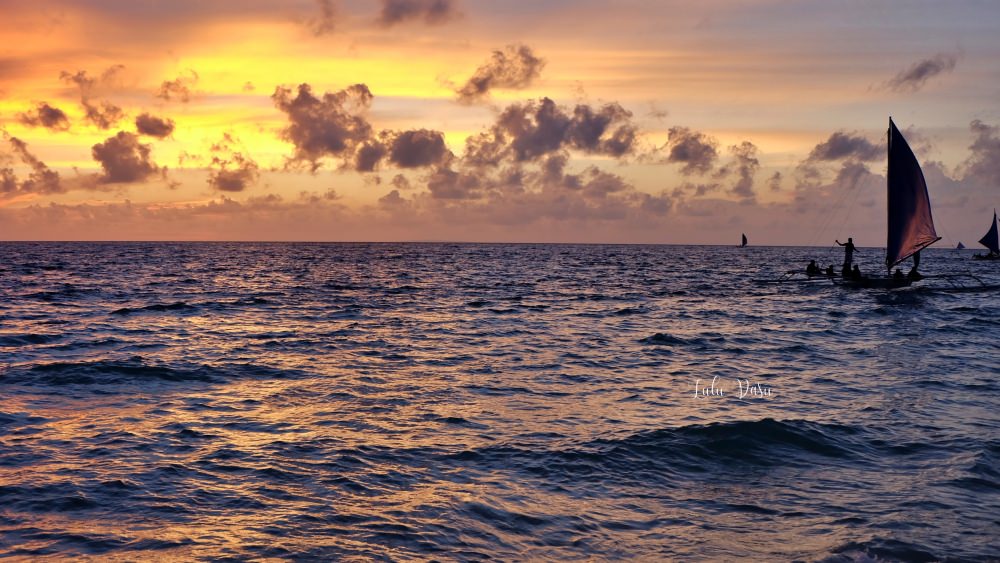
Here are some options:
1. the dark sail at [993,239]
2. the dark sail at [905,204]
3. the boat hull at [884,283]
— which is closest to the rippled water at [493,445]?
the dark sail at [905,204]

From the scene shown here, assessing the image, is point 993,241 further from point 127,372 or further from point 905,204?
point 127,372

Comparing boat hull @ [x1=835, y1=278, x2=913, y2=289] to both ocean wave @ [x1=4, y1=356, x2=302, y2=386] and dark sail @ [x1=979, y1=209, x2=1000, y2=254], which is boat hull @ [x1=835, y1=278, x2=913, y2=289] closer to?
ocean wave @ [x1=4, y1=356, x2=302, y2=386]

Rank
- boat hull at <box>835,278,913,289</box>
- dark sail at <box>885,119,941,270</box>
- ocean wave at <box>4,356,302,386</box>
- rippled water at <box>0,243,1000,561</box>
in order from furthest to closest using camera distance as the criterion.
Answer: boat hull at <box>835,278,913,289</box>
dark sail at <box>885,119,941,270</box>
ocean wave at <box>4,356,302,386</box>
rippled water at <box>0,243,1000,561</box>

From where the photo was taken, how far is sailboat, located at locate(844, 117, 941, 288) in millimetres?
56094

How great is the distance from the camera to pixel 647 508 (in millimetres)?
12352

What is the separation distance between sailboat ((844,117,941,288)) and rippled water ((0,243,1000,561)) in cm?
2401

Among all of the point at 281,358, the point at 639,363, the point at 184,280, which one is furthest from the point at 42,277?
the point at 639,363

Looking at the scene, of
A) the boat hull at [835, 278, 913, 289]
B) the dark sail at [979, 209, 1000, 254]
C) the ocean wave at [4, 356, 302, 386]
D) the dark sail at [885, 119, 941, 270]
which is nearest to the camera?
the ocean wave at [4, 356, 302, 386]

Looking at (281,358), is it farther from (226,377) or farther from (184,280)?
(184,280)

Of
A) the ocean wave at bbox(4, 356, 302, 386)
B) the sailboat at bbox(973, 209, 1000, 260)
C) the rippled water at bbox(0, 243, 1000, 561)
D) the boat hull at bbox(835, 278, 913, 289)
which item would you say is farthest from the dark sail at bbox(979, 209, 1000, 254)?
the ocean wave at bbox(4, 356, 302, 386)

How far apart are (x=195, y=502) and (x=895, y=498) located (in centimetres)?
1202

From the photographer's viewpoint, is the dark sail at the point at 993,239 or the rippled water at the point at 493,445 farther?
the dark sail at the point at 993,239

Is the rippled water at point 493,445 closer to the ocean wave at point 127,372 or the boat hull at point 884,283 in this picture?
the ocean wave at point 127,372

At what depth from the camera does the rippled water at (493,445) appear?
429 inches
